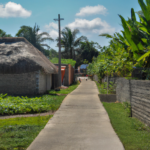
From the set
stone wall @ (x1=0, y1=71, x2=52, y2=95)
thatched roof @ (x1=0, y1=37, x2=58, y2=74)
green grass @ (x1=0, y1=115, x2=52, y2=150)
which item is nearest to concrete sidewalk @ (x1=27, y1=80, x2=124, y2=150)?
green grass @ (x1=0, y1=115, x2=52, y2=150)

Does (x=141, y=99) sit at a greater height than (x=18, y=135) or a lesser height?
greater

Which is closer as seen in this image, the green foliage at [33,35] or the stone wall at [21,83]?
the stone wall at [21,83]

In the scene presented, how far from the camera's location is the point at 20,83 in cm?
1397

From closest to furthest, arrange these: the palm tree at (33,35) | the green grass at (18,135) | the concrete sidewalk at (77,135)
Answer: the concrete sidewalk at (77,135) < the green grass at (18,135) < the palm tree at (33,35)

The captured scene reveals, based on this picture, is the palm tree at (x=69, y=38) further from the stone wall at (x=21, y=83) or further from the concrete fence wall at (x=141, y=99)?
the concrete fence wall at (x=141, y=99)

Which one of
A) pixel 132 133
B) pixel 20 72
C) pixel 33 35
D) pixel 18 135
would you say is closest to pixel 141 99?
pixel 132 133

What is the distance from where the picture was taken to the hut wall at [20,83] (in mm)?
13914

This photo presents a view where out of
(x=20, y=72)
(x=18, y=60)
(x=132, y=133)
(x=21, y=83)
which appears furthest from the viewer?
(x=21, y=83)

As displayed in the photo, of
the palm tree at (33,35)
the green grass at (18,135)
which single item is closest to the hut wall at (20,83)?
the green grass at (18,135)

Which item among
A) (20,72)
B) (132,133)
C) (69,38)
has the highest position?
(69,38)

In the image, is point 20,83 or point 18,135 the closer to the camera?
point 18,135

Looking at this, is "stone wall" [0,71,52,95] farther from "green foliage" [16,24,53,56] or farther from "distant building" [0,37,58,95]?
"green foliage" [16,24,53,56]

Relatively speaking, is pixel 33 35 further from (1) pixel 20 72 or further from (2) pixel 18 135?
(2) pixel 18 135

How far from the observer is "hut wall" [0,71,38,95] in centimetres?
1391
